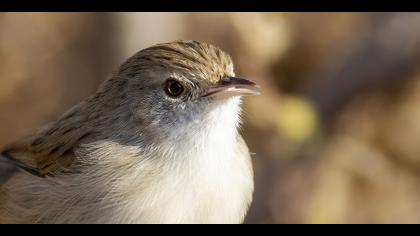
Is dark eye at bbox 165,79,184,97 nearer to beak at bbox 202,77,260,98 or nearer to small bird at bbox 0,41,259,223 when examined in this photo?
small bird at bbox 0,41,259,223

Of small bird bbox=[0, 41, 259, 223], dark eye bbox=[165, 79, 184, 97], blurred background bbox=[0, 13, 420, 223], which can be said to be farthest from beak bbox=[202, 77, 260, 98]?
blurred background bbox=[0, 13, 420, 223]

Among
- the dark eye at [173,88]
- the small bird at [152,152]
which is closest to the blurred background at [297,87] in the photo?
the small bird at [152,152]

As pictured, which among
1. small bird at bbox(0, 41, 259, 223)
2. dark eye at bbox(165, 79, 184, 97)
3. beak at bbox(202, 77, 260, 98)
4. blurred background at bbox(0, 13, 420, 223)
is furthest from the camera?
blurred background at bbox(0, 13, 420, 223)

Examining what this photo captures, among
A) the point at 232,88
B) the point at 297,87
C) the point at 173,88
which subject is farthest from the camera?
the point at 297,87

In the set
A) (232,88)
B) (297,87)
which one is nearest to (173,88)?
(232,88)

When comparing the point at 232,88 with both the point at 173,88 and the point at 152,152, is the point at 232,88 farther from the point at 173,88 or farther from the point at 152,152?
the point at 152,152
